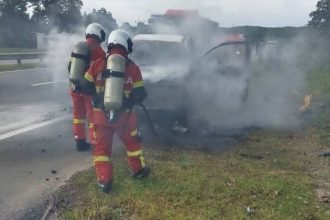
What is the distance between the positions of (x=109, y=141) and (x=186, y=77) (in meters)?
3.46

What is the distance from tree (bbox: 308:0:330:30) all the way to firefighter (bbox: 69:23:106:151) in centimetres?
1354

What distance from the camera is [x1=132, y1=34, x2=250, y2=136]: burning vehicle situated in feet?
27.3

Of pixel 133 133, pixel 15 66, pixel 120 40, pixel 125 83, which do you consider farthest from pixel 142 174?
pixel 15 66

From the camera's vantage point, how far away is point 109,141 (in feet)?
17.5

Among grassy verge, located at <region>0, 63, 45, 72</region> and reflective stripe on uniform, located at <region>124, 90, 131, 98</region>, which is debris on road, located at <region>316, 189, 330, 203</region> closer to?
reflective stripe on uniform, located at <region>124, 90, 131, 98</region>

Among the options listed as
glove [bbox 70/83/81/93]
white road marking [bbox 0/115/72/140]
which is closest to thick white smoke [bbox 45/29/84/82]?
white road marking [bbox 0/115/72/140]

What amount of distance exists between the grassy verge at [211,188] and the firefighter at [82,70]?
2.49 feet

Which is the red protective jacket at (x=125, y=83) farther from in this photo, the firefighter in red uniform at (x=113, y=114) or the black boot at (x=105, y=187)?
the black boot at (x=105, y=187)

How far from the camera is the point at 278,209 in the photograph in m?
4.77

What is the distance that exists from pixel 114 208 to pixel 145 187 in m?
0.66

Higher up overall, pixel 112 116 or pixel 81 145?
pixel 112 116

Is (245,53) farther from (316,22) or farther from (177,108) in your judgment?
(316,22)

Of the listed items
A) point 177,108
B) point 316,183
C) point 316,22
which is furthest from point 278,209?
point 316,22

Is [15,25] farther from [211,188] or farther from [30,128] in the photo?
[211,188]
